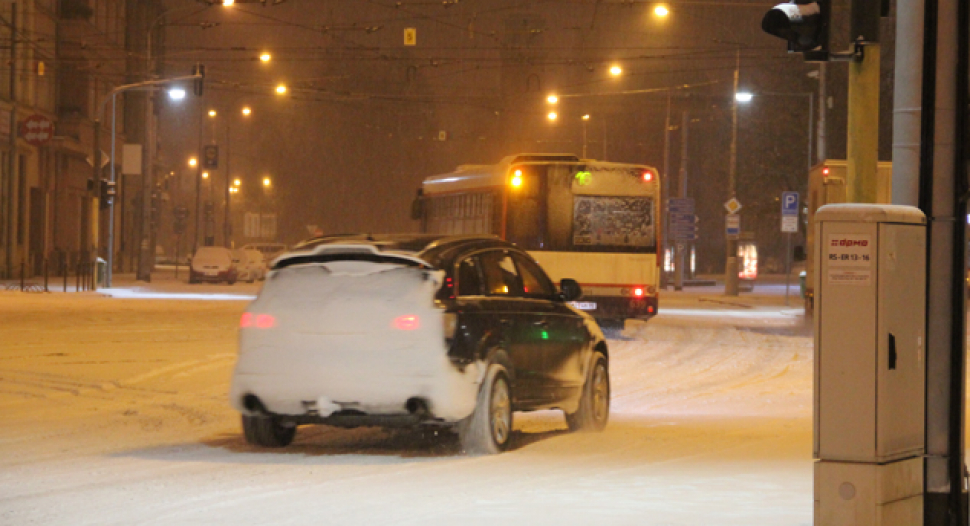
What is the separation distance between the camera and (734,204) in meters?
44.9

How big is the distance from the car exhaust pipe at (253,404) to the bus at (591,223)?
52.7ft

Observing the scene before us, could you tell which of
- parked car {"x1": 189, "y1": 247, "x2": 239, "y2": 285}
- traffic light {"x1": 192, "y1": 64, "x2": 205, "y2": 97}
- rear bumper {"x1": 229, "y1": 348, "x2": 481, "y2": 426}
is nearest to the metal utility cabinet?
rear bumper {"x1": 229, "y1": 348, "x2": 481, "y2": 426}

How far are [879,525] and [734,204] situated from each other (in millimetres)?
39115

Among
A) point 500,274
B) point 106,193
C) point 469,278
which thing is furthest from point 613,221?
point 106,193

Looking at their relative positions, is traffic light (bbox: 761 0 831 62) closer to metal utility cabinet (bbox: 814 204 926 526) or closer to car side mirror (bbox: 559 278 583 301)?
metal utility cabinet (bbox: 814 204 926 526)

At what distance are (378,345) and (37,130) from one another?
137ft

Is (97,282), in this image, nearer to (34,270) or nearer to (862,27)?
(34,270)

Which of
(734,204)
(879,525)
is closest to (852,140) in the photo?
(879,525)

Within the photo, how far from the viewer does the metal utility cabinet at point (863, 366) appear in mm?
6398

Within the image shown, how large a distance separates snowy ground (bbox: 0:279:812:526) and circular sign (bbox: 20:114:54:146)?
3028 centimetres

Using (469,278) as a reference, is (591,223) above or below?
above

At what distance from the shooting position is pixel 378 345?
9367mm

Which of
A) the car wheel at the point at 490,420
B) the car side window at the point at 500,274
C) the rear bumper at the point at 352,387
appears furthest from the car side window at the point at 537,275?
the rear bumper at the point at 352,387

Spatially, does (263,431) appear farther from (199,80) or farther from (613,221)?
(199,80)
